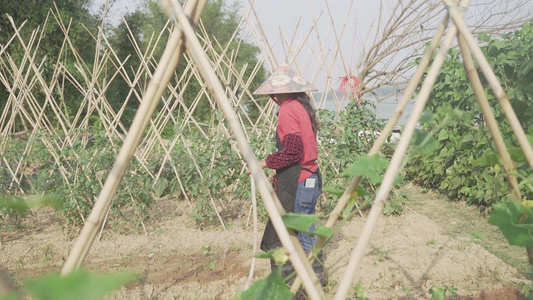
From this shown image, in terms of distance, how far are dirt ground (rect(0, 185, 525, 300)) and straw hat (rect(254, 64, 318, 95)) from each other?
4.04 feet

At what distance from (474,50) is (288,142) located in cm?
152

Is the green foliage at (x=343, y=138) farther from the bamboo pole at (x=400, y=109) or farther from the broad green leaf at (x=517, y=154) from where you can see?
the bamboo pole at (x=400, y=109)

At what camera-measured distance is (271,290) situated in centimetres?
119

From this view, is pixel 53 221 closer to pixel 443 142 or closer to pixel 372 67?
pixel 443 142

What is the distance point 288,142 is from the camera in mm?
2689

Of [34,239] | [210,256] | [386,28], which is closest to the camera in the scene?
[210,256]

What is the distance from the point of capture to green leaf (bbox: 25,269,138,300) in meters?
0.52

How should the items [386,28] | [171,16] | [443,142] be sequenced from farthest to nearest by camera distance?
[386,28] → [443,142] → [171,16]

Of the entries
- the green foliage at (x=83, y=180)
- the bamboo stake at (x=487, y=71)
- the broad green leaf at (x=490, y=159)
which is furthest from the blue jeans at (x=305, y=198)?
the green foliage at (x=83, y=180)

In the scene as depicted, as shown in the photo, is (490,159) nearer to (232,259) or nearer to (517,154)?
(517,154)

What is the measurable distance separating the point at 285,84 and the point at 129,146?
1.77m

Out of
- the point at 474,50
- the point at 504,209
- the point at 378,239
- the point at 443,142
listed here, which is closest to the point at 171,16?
the point at 474,50

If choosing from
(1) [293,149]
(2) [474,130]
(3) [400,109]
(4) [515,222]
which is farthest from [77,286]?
(2) [474,130]

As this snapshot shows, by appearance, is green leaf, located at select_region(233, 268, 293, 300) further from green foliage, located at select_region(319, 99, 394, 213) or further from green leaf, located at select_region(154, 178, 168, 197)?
green leaf, located at select_region(154, 178, 168, 197)
